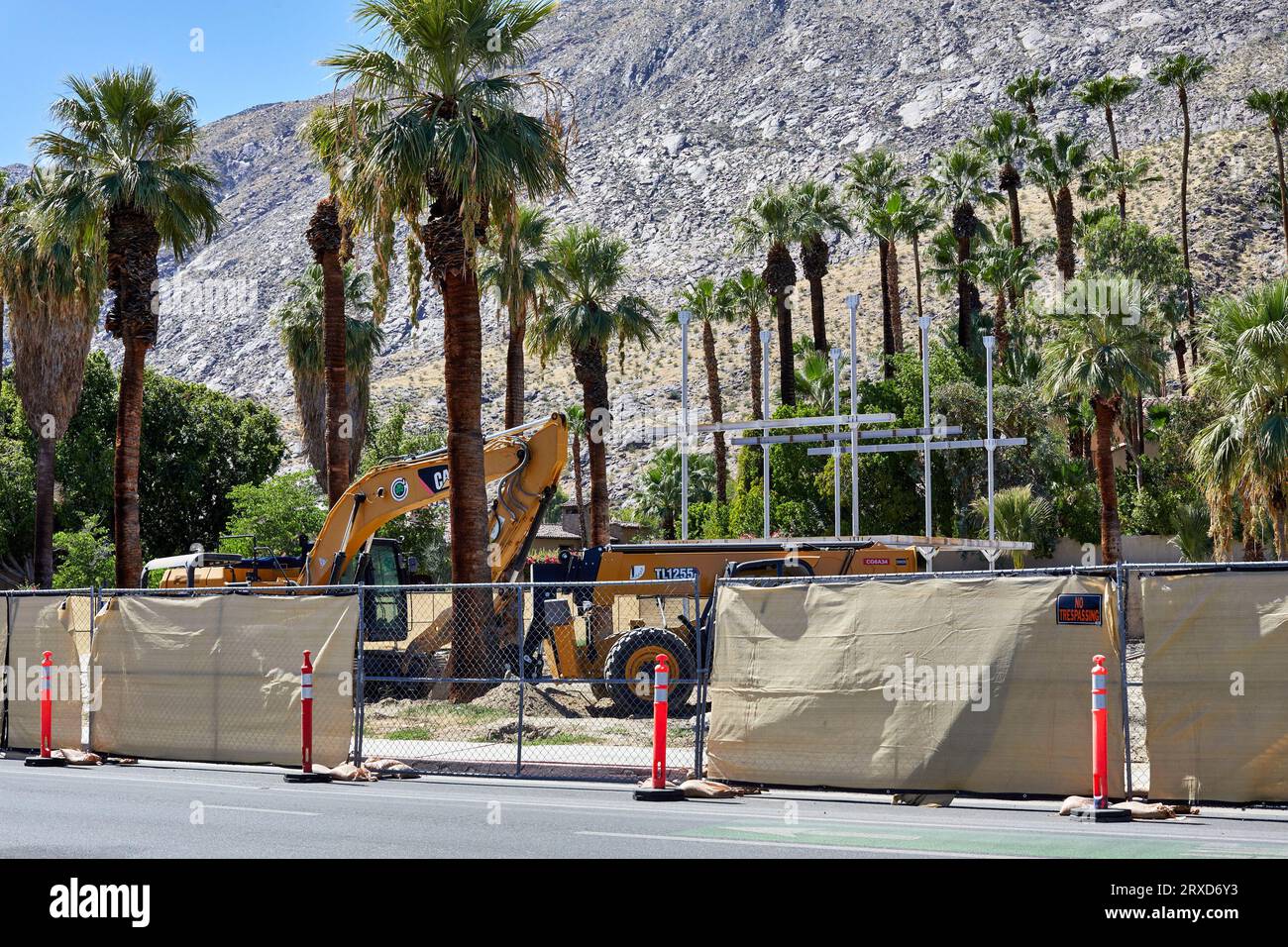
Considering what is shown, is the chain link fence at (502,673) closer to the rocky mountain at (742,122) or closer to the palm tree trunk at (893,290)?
the palm tree trunk at (893,290)

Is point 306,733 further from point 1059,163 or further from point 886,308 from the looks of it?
point 1059,163

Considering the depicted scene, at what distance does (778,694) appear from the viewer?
13.1 meters

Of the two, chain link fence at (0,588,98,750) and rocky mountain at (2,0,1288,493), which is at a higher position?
rocky mountain at (2,0,1288,493)

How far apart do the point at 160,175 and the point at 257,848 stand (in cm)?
2193

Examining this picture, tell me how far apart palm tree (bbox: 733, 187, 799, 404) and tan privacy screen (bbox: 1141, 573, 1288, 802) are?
38770 millimetres

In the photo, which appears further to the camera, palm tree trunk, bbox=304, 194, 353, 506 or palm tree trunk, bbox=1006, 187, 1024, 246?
palm tree trunk, bbox=1006, 187, 1024, 246

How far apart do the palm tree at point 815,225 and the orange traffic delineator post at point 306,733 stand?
38.1 m

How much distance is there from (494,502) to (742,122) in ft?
445

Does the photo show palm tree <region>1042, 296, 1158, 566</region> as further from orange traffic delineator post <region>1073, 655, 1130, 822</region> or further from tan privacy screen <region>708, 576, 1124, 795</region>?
orange traffic delineator post <region>1073, 655, 1130, 822</region>

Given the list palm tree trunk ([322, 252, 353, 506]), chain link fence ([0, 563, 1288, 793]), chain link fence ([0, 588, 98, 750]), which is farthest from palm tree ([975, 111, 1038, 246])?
chain link fence ([0, 588, 98, 750])

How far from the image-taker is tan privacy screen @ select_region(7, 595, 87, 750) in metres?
17.4

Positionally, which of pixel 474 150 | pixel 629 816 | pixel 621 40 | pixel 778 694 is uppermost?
pixel 621 40
